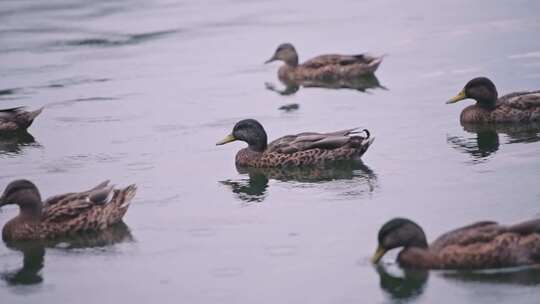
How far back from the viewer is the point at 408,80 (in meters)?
A: 19.6

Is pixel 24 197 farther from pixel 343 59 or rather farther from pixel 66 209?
pixel 343 59

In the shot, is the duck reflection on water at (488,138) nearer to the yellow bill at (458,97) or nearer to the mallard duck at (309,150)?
the yellow bill at (458,97)

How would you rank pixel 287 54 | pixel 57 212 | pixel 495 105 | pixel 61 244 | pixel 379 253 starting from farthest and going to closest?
1. pixel 287 54
2. pixel 495 105
3. pixel 57 212
4. pixel 61 244
5. pixel 379 253

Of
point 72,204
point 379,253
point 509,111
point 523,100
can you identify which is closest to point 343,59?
point 509,111

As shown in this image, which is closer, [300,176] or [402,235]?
[402,235]

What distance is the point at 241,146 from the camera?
16781 millimetres

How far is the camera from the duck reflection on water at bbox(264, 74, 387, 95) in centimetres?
2020

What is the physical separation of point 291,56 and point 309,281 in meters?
11.4

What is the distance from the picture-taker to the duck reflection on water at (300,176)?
1380 cm

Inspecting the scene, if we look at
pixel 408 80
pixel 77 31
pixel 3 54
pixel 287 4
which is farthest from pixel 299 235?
pixel 287 4

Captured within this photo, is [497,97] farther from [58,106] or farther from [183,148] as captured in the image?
[58,106]

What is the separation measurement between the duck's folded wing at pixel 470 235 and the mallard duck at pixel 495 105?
5692 millimetres

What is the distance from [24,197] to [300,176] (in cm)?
357

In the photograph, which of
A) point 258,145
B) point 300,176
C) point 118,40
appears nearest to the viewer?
point 300,176
